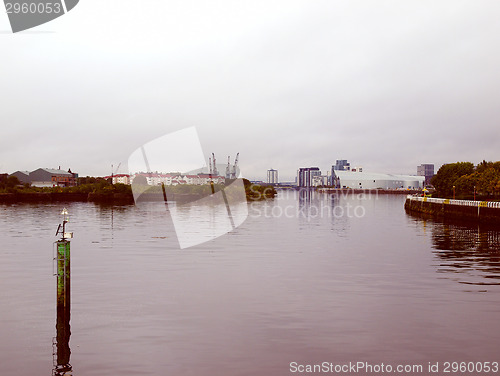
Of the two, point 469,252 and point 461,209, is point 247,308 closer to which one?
point 469,252

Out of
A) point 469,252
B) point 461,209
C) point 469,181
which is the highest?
point 469,181

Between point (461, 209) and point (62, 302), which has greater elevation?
point (62, 302)

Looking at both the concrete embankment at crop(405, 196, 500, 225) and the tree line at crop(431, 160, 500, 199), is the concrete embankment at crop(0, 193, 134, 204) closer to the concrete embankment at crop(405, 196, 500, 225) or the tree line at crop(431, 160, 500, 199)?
the tree line at crop(431, 160, 500, 199)

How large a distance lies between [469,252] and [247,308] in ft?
90.1

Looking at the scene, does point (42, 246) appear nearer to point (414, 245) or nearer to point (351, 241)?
point (351, 241)

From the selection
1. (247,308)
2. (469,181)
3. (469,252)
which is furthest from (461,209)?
(247,308)

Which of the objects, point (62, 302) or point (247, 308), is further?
point (247, 308)

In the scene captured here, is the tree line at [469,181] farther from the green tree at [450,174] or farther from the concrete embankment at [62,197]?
the concrete embankment at [62,197]

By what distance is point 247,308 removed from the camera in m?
22.7

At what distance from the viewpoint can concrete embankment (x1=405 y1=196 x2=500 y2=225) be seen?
67250 mm

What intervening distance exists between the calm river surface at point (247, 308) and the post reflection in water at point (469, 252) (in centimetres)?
21

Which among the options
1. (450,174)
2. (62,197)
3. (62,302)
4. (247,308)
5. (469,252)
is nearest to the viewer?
(62,302)

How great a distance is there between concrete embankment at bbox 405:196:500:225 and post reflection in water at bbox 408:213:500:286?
5.95ft

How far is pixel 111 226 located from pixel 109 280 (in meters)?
39.0
